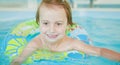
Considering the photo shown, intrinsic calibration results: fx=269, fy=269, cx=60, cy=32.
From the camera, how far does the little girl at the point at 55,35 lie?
5.13 feet

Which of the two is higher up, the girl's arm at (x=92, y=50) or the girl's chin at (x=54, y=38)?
the girl's chin at (x=54, y=38)

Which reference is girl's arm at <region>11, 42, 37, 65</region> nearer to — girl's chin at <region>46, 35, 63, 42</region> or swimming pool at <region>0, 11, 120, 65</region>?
girl's chin at <region>46, 35, 63, 42</region>

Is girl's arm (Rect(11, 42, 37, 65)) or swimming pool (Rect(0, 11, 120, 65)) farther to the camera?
swimming pool (Rect(0, 11, 120, 65))

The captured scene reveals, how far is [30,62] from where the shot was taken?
5.35 feet

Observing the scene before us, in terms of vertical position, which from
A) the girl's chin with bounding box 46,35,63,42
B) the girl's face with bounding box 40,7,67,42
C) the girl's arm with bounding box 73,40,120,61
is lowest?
the girl's arm with bounding box 73,40,120,61

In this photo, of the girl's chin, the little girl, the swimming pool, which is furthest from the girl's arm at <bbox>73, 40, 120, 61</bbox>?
the swimming pool

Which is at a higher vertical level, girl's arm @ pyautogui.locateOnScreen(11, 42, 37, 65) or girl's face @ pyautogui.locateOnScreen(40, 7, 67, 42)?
girl's face @ pyautogui.locateOnScreen(40, 7, 67, 42)

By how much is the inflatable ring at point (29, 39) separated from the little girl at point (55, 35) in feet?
0.11

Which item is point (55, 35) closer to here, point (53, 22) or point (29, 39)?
point (53, 22)

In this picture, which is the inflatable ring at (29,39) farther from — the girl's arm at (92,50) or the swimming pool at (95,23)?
the swimming pool at (95,23)

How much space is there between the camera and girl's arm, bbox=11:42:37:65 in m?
1.61

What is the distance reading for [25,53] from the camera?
65.3 inches

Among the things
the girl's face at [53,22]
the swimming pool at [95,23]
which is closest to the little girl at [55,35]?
the girl's face at [53,22]

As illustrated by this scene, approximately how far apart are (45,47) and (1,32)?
52 cm
